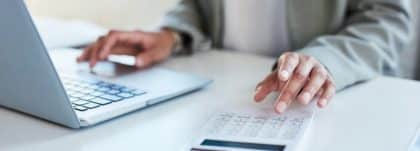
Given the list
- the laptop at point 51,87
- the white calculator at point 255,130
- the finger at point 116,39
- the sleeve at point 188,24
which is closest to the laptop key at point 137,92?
the laptop at point 51,87

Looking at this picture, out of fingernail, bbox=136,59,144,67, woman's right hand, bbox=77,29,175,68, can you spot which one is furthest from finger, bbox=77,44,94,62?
fingernail, bbox=136,59,144,67

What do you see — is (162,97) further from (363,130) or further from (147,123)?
(363,130)

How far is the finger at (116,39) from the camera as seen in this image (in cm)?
104

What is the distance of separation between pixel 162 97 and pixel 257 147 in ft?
0.73

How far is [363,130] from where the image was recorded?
0.70 m

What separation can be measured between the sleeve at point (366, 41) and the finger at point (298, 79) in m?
0.06

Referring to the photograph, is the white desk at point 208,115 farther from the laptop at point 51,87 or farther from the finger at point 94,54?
the finger at point 94,54

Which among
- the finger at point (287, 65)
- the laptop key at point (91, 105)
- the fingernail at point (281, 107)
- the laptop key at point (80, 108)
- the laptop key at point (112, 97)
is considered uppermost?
the finger at point (287, 65)

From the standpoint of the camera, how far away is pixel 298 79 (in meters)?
0.80

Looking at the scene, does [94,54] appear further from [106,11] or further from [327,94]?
[106,11]

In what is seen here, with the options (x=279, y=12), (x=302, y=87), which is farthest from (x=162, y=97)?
(x=279, y=12)

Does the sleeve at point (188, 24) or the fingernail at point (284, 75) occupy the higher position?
the fingernail at point (284, 75)

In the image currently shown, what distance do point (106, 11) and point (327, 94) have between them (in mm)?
1220

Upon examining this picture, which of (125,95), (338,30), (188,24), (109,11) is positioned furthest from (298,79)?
(109,11)
